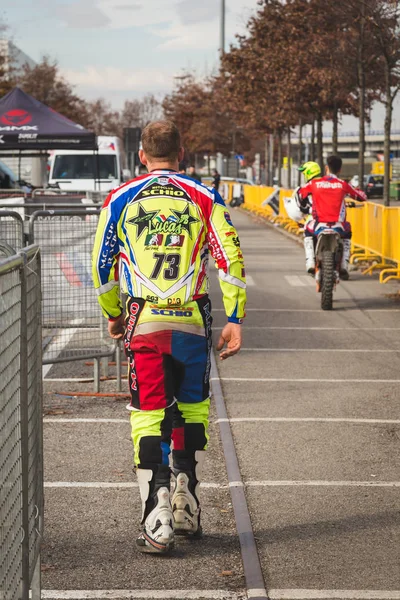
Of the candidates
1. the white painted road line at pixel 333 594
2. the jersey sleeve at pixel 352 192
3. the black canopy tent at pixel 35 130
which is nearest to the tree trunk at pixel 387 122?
the black canopy tent at pixel 35 130

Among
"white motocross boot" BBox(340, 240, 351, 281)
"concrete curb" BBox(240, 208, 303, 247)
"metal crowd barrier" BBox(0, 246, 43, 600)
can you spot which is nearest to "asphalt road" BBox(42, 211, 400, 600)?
"metal crowd barrier" BBox(0, 246, 43, 600)

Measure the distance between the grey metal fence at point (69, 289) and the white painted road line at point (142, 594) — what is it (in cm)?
408

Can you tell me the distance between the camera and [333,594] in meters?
4.55

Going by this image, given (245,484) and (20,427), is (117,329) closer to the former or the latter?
(245,484)

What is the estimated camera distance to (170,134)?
17.1 ft

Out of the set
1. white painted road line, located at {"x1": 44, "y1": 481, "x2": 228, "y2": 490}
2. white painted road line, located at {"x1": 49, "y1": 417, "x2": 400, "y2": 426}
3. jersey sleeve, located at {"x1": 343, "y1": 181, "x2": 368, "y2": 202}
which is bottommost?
white painted road line, located at {"x1": 49, "y1": 417, "x2": 400, "y2": 426}

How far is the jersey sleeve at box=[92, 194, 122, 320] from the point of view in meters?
5.15

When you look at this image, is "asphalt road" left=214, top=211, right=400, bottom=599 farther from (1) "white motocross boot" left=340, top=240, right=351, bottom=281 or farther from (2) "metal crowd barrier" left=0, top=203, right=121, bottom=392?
(2) "metal crowd barrier" left=0, top=203, right=121, bottom=392

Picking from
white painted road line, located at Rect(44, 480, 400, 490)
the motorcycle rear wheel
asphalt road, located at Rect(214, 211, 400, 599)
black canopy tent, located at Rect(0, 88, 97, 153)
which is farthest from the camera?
black canopy tent, located at Rect(0, 88, 97, 153)

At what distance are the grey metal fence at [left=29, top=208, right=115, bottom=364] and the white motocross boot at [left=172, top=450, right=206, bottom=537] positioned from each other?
→ 343 centimetres

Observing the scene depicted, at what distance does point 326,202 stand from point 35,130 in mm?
8949

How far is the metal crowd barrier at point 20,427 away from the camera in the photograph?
348 centimetres

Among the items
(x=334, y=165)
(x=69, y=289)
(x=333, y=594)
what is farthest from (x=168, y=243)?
(x=334, y=165)

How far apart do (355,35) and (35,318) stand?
24.7 m
